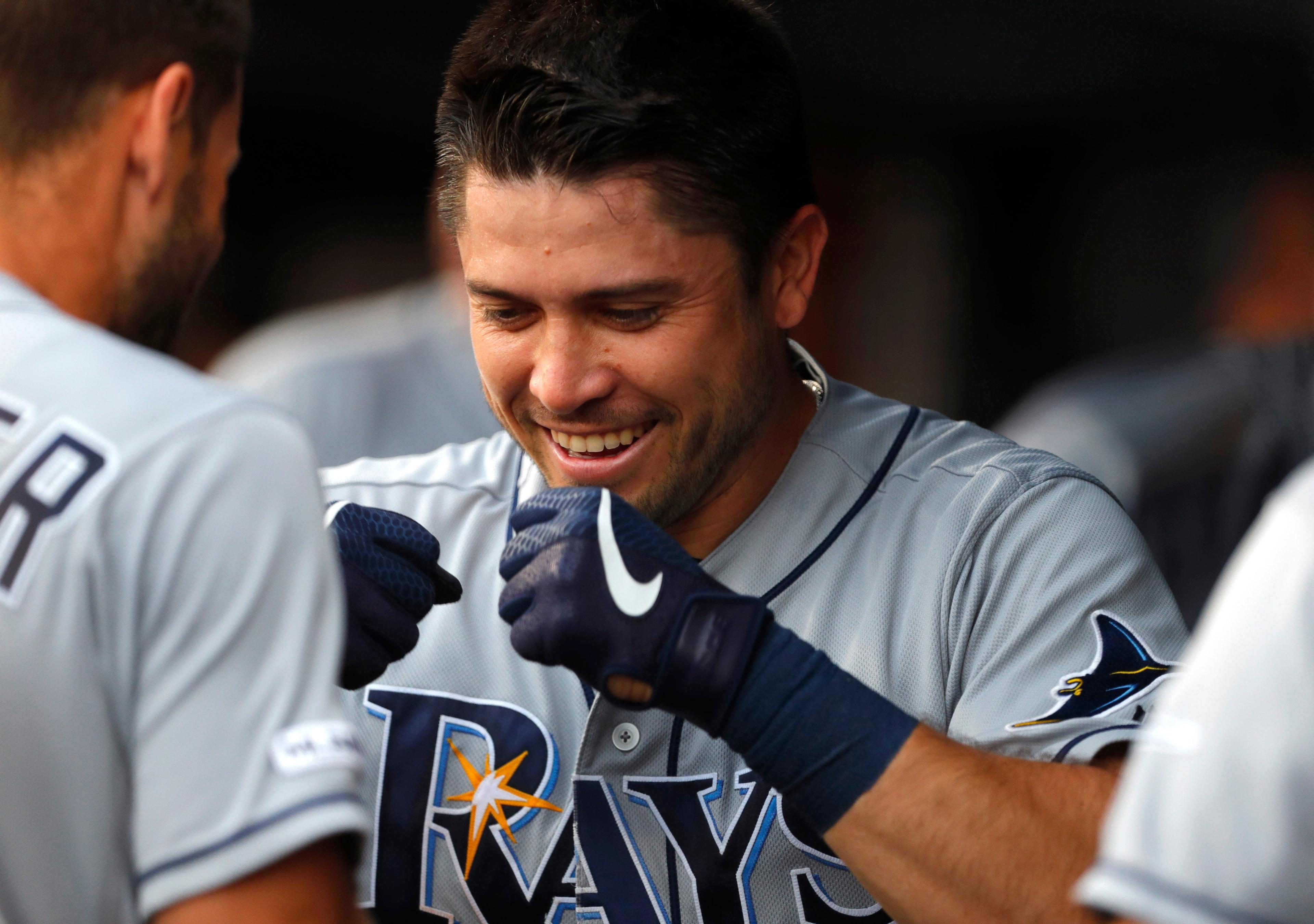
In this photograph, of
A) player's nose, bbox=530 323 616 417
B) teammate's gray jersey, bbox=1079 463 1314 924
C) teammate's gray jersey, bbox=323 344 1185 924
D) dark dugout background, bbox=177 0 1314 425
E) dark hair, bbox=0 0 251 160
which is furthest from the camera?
dark dugout background, bbox=177 0 1314 425

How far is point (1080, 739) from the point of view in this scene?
139cm

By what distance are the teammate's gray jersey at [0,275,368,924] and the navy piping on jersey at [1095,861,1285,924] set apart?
506 mm

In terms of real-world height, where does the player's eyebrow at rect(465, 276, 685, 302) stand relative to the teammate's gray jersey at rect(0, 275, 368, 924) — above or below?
above

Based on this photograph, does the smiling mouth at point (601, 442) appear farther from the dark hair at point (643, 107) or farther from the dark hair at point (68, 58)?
the dark hair at point (68, 58)

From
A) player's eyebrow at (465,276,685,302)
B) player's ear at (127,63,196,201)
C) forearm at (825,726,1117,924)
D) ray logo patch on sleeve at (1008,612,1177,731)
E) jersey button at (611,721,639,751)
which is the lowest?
jersey button at (611,721,639,751)

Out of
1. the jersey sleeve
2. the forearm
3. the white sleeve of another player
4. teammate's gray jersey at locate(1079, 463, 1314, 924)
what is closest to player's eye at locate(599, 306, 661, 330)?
the jersey sleeve

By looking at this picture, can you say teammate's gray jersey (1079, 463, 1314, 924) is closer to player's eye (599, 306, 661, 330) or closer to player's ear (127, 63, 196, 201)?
player's eye (599, 306, 661, 330)

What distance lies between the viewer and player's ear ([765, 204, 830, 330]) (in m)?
1.78

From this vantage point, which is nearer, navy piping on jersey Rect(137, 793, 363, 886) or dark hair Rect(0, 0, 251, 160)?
navy piping on jersey Rect(137, 793, 363, 886)

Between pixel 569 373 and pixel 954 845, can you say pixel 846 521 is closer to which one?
pixel 569 373

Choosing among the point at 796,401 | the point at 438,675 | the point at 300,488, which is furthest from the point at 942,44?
the point at 300,488

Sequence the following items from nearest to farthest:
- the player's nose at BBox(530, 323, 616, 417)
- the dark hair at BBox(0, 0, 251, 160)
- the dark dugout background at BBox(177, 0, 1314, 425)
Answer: the dark hair at BBox(0, 0, 251, 160), the player's nose at BBox(530, 323, 616, 417), the dark dugout background at BBox(177, 0, 1314, 425)

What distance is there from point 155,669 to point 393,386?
2495mm

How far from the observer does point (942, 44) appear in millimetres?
5734
